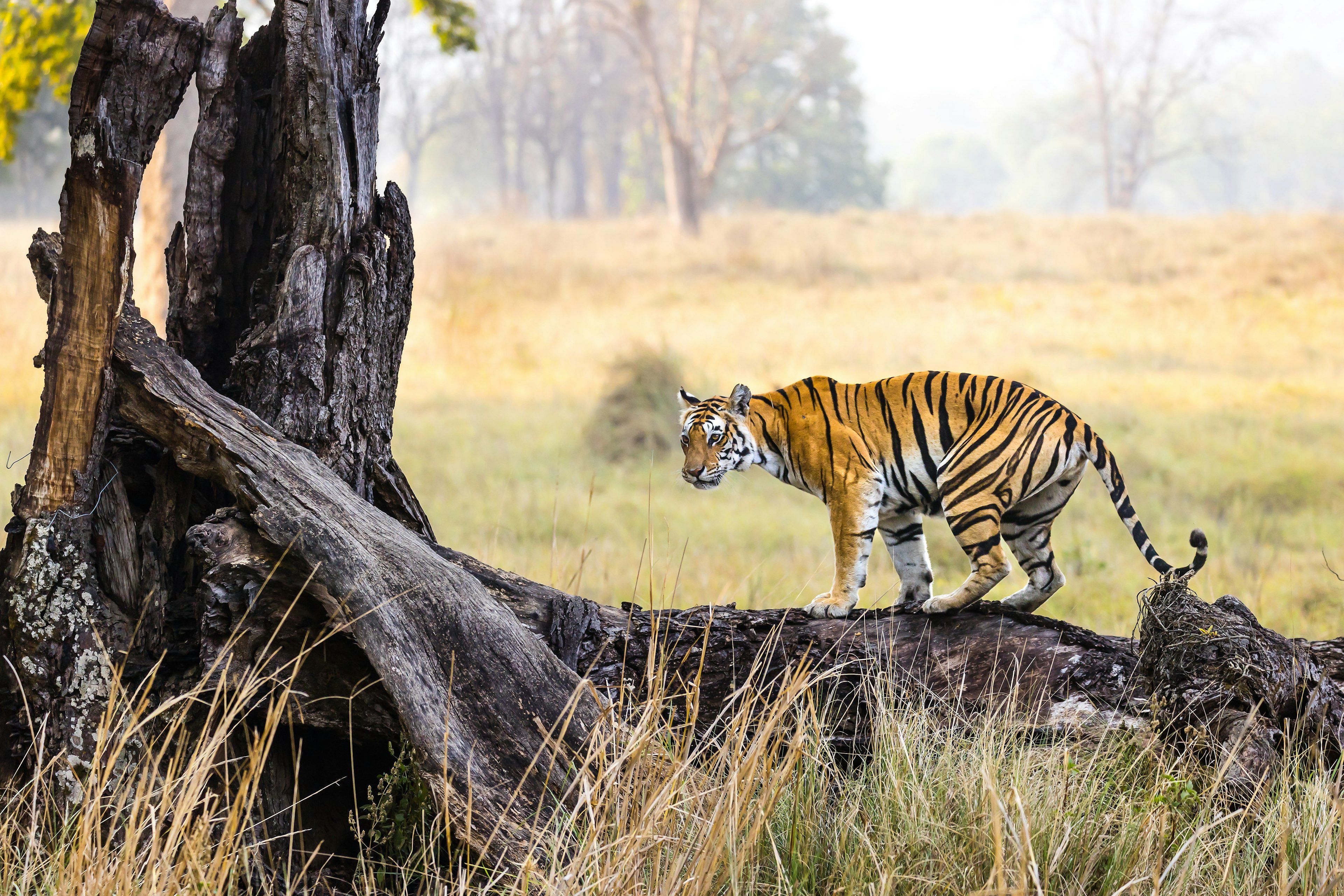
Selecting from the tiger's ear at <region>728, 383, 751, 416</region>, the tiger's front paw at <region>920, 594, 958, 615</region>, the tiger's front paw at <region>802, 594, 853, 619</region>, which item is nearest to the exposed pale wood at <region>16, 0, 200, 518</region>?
the tiger's ear at <region>728, 383, 751, 416</region>

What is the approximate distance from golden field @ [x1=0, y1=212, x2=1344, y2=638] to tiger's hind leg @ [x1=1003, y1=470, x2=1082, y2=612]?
861 millimetres

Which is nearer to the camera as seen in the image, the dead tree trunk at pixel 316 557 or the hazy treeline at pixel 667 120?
the dead tree trunk at pixel 316 557

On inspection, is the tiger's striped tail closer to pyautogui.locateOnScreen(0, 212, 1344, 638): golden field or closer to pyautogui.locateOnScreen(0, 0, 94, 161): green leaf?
pyautogui.locateOnScreen(0, 212, 1344, 638): golden field

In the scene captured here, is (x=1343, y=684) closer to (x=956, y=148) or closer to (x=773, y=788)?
(x=773, y=788)

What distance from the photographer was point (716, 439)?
384 centimetres

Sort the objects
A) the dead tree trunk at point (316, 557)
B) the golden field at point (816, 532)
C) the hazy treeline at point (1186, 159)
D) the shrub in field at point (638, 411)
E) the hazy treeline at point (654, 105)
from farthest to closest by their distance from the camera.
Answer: the hazy treeline at point (1186, 159) < the hazy treeline at point (654, 105) < the shrub in field at point (638, 411) < the dead tree trunk at point (316, 557) < the golden field at point (816, 532)

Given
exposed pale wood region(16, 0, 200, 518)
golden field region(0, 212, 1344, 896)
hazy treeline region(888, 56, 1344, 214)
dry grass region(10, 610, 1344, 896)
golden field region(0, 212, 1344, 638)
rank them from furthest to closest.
→ 1. hazy treeline region(888, 56, 1344, 214)
2. golden field region(0, 212, 1344, 638)
3. exposed pale wood region(16, 0, 200, 518)
4. golden field region(0, 212, 1344, 896)
5. dry grass region(10, 610, 1344, 896)

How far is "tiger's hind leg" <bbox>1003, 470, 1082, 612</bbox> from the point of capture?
12.5ft

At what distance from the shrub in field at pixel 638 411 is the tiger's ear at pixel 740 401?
22.9 feet

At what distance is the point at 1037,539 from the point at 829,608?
2.88 feet

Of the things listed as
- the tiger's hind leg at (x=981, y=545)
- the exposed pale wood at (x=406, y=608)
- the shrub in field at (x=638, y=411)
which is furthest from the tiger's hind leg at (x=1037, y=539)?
the shrub in field at (x=638, y=411)

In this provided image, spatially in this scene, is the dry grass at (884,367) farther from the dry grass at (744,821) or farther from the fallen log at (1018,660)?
the dry grass at (744,821)

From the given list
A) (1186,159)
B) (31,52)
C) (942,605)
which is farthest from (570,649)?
(1186,159)

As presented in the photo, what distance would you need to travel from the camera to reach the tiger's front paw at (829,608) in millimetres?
3746
